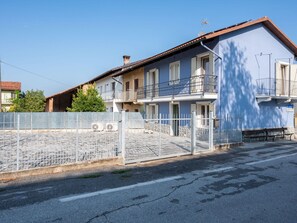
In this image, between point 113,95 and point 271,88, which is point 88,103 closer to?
point 113,95

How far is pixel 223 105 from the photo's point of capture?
1423cm

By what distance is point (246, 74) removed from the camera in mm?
15297

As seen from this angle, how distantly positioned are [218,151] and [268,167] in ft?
10.6

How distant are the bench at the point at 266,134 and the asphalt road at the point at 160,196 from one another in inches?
245

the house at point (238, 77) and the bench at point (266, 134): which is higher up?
the house at point (238, 77)

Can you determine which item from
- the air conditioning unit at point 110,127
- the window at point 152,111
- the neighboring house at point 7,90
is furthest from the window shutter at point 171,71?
the neighboring house at point 7,90

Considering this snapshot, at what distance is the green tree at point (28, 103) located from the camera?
31.9 metres

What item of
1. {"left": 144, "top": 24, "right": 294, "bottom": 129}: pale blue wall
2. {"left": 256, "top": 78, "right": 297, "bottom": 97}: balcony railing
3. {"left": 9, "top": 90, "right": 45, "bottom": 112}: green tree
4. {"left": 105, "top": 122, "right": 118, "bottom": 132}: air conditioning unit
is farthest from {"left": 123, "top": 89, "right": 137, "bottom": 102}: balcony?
{"left": 9, "top": 90, "right": 45, "bottom": 112}: green tree

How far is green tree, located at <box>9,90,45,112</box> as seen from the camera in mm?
31906

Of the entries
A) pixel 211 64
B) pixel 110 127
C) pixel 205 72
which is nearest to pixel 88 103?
pixel 110 127

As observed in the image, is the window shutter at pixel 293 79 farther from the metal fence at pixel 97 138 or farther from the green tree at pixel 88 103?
the green tree at pixel 88 103

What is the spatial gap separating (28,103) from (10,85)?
22592mm

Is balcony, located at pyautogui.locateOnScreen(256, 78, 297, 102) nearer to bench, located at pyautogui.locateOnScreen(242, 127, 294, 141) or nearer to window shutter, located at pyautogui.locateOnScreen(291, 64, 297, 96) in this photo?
window shutter, located at pyautogui.locateOnScreen(291, 64, 297, 96)

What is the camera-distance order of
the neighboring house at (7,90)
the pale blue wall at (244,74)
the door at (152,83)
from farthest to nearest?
the neighboring house at (7,90), the door at (152,83), the pale blue wall at (244,74)
